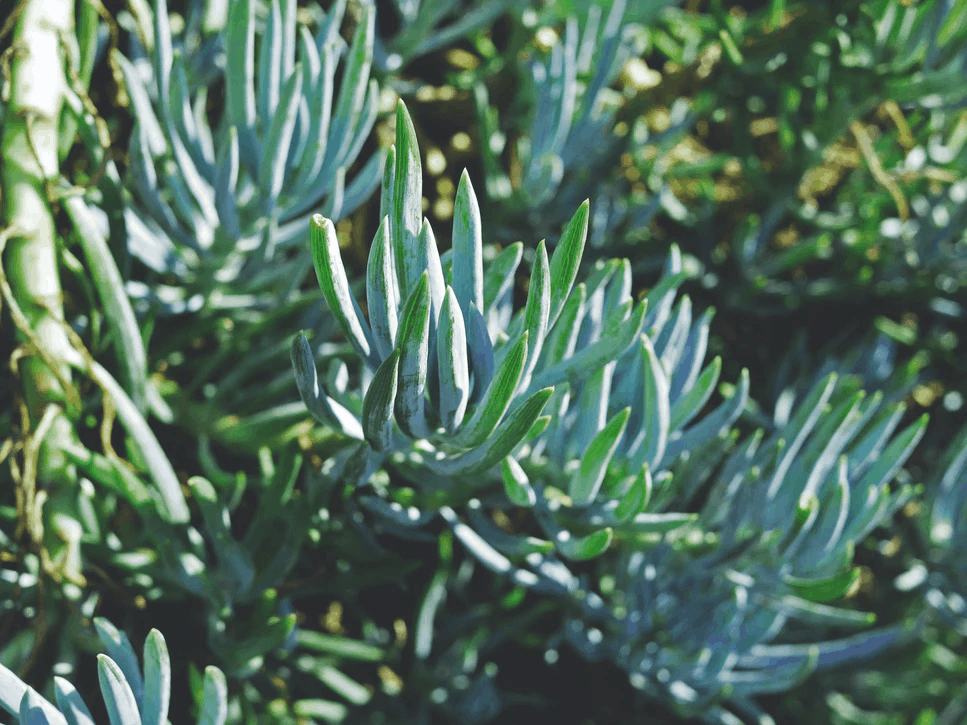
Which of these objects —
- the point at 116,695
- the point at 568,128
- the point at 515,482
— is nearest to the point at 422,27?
the point at 568,128

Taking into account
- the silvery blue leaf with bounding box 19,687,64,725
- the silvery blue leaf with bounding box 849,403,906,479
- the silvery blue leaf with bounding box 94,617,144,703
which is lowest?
the silvery blue leaf with bounding box 94,617,144,703

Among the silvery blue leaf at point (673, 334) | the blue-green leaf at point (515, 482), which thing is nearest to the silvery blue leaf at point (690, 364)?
the silvery blue leaf at point (673, 334)

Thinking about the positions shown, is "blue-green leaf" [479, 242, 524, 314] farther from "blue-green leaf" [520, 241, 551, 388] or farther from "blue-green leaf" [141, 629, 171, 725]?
"blue-green leaf" [141, 629, 171, 725]

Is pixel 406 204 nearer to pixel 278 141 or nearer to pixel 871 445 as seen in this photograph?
pixel 278 141

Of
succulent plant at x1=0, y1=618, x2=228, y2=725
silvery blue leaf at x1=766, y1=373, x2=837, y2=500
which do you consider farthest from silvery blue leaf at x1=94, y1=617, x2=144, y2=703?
silvery blue leaf at x1=766, y1=373, x2=837, y2=500

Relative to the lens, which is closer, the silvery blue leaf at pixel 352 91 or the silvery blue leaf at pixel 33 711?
the silvery blue leaf at pixel 33 711

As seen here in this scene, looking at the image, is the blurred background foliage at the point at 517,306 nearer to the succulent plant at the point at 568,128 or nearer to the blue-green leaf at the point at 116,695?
the succulent plant at the point at 568,128

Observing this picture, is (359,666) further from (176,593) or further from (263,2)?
(263,2)

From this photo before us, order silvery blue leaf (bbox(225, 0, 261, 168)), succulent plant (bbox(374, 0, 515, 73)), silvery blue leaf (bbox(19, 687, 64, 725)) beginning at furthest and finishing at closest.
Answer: succulent plant (bbox(374, 0, 515, 73)), silvery blue leaf (bbox(225, 0, 261, 168)), silvery blue leaf (bbox(19, 687, 64, 725))
